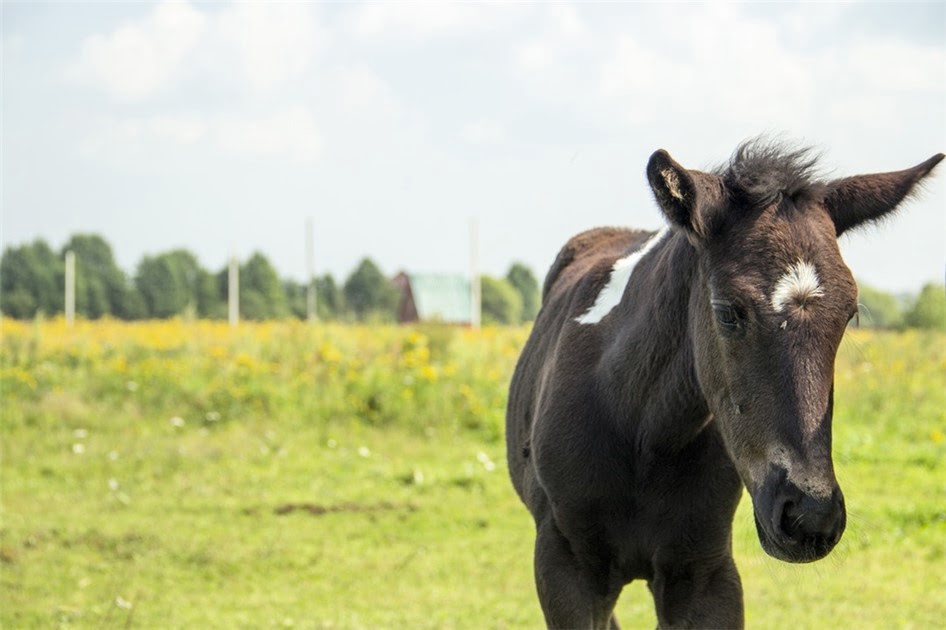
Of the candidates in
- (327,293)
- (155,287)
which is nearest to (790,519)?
(327,293)

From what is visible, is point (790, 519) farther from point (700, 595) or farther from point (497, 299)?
point (497, 299)

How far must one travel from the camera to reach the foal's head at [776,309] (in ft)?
9.75

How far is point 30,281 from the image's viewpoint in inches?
1303

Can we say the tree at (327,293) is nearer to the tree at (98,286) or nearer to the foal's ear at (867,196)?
the tree at (98,286)

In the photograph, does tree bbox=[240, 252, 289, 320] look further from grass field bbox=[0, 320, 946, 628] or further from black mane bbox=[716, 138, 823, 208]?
black mane bbox=[716, 138, 823, 208]

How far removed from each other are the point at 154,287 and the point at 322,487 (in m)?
24.2

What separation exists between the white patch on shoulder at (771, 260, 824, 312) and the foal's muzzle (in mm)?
457

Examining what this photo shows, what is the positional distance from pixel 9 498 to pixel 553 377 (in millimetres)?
7643

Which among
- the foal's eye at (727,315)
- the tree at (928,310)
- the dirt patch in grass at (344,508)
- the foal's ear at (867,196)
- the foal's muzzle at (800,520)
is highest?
the foal's ear at (867,196)

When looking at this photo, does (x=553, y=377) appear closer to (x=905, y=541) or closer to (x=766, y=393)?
(x=766, y=393)

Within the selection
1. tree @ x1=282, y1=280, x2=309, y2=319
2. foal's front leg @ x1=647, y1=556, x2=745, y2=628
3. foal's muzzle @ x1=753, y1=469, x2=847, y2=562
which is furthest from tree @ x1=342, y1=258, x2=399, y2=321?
foal's muzzle @ x1=753, y1=469, x2=847, y2=562

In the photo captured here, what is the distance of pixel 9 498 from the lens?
10289mm

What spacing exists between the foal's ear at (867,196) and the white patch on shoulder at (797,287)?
46cm

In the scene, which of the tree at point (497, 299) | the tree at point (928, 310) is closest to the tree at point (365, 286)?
the tree at point (497, 299)
